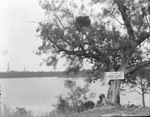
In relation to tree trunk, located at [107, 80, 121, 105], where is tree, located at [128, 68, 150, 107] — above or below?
above

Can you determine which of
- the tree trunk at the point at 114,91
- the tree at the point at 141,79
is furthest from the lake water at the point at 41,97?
the tree trunk at the point at 114,91

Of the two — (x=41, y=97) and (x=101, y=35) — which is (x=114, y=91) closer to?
(x=101, y=35)

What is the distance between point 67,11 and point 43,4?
138cm

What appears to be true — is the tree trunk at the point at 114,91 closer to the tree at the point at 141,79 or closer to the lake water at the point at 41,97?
the tree at the point at 141,79

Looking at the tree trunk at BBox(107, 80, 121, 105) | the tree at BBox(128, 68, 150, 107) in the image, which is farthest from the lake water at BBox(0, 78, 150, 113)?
the tree trunk at BBox(107, 80, 121, 105)

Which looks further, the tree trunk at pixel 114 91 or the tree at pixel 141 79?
the tree at pixel 141 79

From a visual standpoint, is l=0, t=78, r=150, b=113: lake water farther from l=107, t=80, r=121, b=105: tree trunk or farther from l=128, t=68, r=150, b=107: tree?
l=107, t=80, r=121, b=105: tree trunk

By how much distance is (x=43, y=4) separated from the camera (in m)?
15.7

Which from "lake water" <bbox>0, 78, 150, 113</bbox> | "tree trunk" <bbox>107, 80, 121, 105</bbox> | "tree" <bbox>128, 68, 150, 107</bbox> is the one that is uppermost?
"tree" <bbox>128, 68, 150, 107</bbox>

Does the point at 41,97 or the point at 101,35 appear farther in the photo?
the point at 41,97

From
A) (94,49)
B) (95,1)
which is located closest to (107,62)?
(94,49)

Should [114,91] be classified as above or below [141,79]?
below

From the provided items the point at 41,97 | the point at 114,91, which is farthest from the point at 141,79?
the point at 41,97

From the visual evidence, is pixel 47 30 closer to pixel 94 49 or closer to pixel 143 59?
pixel 94 49
